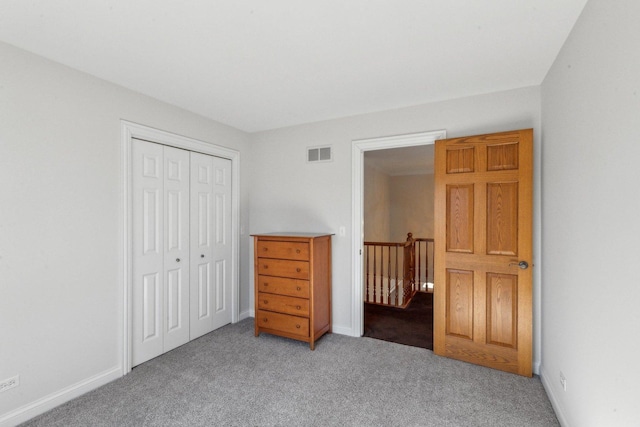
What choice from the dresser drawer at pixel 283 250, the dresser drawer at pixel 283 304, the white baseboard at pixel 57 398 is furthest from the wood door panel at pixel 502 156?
the white baseboard at pixel 57 398

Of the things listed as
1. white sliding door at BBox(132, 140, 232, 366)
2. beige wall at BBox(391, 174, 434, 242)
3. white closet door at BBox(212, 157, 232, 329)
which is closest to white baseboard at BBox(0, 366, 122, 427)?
white sliding door at BBox(132, 140, 232, 366)

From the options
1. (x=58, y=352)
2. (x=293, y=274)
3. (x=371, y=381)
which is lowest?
(x=371, y=381)

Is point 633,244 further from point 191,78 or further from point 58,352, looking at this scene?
point 58,352

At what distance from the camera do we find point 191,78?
2441 mm

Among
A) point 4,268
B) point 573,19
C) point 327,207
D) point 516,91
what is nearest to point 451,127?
point 516,91

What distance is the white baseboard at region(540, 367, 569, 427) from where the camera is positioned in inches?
73.8

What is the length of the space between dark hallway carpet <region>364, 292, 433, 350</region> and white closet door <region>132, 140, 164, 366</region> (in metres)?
2.26

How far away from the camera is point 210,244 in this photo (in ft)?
11.4

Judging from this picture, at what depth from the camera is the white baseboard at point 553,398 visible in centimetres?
188

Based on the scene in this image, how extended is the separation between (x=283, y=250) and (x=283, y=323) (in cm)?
79

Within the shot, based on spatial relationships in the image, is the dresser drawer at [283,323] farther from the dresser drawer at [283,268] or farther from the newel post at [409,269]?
the newel post at [409,269]

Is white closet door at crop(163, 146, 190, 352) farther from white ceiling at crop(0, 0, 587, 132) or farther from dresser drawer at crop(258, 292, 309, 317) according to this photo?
dresser drawer at crop(258, 292, 309, 317)

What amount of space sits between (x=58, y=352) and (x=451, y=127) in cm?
380

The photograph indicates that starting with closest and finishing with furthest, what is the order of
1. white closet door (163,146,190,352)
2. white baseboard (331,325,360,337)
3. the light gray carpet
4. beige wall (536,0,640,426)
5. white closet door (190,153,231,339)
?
beige wall (536,0,640,426)
the light gray carpet
white closet door (163,146,190,352)
white closet door (190,153,231,339)
white baseboard (331,325,360,337)
